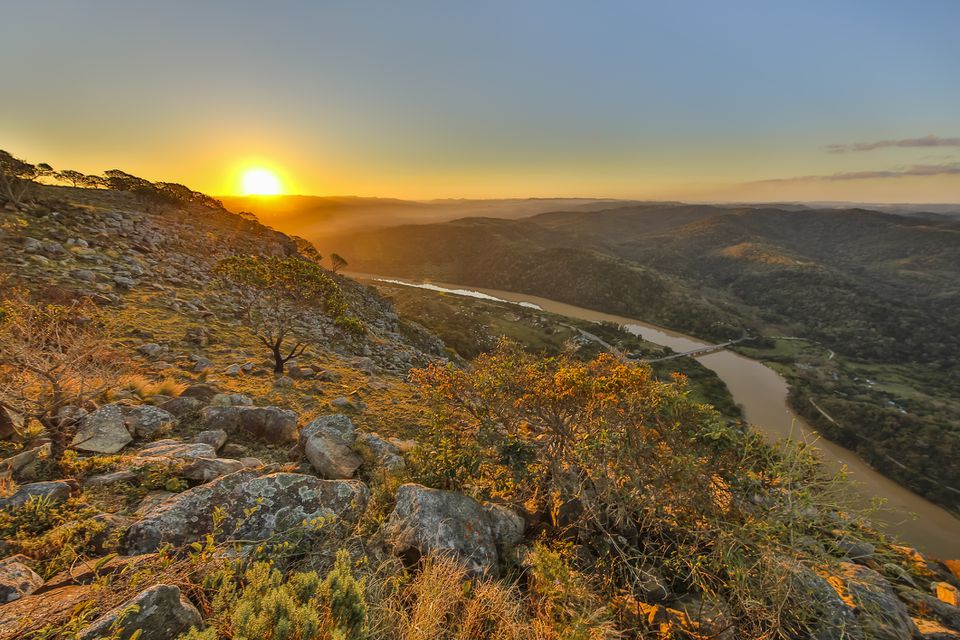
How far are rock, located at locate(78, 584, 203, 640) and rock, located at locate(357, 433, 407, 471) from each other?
13.8 ft

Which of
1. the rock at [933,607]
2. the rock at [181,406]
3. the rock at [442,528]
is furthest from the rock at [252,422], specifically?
the rock at [933,607]

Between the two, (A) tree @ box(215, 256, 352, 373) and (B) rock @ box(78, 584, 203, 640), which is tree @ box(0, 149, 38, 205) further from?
(B) rock @ box(78, 584, 203, 640)

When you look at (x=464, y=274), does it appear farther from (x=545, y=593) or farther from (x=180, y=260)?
(x=545, y=593)

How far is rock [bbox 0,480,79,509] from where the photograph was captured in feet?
16.0

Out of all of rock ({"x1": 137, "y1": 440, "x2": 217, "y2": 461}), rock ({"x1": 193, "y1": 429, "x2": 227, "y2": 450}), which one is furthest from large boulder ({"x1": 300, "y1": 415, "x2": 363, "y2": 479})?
rock ({"x1": 137, "y1": 440, "x2": 217, "y2": 461})

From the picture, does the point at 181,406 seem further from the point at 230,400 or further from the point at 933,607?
the point at 933,607

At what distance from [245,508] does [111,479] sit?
8.31ft

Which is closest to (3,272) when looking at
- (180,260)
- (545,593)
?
(180,260)

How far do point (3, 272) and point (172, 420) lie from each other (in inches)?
679

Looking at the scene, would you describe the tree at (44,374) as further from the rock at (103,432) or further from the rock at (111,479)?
the rock at (111,479)

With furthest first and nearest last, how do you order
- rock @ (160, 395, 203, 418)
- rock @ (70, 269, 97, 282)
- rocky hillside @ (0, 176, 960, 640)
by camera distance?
rock @ (70, 269, 97, 282)
rock @ (160, 395, 203, 418)
rocky hillside @ (0, 176, 960, 640)

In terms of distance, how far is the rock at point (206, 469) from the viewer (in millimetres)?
6195

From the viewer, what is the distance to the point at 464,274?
538 ft

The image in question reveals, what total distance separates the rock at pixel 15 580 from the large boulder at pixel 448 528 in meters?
3.81
